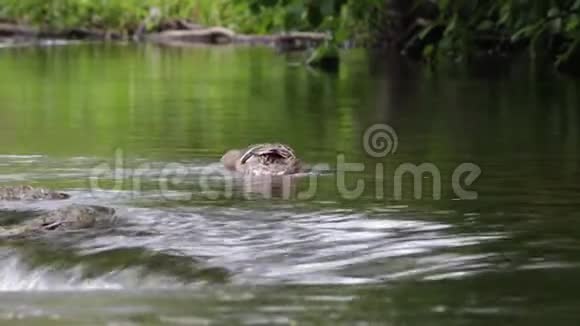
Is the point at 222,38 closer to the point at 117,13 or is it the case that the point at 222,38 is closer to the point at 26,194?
the point at 117,13

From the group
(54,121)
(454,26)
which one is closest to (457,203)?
(54,121)

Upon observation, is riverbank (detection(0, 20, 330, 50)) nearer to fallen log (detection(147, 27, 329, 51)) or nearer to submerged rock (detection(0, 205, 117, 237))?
fallen log (detection(147, 27, 329, 51))

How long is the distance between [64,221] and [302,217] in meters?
0.97

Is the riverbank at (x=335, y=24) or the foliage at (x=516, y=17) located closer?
the foliage at (x=516, y=17)

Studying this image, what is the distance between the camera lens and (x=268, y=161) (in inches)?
294

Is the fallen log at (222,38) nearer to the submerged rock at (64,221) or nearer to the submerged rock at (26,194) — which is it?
the submerged rock at (26,194)

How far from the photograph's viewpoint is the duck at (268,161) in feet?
24.3

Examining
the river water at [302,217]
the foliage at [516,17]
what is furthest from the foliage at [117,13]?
the river water at [302,217]

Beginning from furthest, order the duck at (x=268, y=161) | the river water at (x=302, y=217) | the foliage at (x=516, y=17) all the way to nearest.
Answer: the foliage at (x=516, y=17) < the duck at (x=268, y=161) < the river water at (x=302, y=217)

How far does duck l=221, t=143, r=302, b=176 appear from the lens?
24.3 ft

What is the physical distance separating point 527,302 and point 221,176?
3.28 meters

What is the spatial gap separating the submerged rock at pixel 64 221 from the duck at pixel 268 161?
1.71 metres

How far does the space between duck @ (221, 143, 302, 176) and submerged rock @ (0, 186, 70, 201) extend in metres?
1.27

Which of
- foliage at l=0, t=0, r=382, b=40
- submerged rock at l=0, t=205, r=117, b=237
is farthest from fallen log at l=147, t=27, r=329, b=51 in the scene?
submerged rock at l=0, t=205, r=117, b=237
